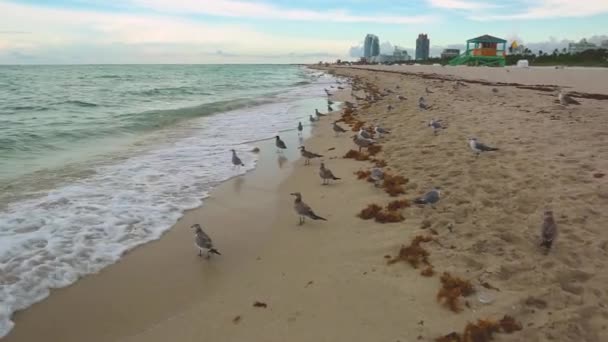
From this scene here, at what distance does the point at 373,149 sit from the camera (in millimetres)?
11977

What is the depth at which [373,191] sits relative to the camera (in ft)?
27.6

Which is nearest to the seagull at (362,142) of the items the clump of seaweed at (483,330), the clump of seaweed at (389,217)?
the clump of seaweed at (389,217)

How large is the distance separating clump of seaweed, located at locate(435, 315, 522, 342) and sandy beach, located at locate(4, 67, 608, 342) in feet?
0.24

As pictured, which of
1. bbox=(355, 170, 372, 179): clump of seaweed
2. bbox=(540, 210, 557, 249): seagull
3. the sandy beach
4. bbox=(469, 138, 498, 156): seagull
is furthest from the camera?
bbox=(355, 170, 372, 179): clump of seaweed

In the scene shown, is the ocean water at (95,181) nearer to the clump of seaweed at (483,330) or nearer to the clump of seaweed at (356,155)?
the clump of seaweed at (356,155)

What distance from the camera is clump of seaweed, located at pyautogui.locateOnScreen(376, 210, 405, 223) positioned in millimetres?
6752

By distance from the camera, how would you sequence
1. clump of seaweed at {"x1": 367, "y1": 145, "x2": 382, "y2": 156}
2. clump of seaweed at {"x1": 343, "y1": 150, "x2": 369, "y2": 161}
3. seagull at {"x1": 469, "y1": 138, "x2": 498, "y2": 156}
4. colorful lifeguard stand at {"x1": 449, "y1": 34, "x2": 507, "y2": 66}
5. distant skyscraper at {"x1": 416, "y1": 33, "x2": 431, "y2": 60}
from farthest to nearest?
distant skyscraper at {"x1": 416, "y1": 33, "x2": 431, "y2": 60}, colorful lifeguard stand at {"x1": 449, "y1": 34, "x2": 507, "y2": 66}, clump of seaweed at {"x1": 367, "y1": 145, "x2": 382, "y2": 156}, clump of seaweed at {"x1": 343, "y1": 150, "x2": 369, "y2": 161}, seagull at {"x1": 469, "y1": 138, "x2": 498, "y2": 156}

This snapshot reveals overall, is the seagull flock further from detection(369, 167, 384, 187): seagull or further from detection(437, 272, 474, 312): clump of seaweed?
detection(437, 272, 474, 312): clump of seaweed

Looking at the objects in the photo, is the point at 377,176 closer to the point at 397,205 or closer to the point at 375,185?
the point at 375,185

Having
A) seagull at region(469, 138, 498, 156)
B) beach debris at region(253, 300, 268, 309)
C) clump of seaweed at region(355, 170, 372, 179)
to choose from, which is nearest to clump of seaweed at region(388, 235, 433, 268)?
beach debris at region(253, 300, 268, 309)

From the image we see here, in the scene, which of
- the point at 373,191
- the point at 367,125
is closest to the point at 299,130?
the point at 367,125

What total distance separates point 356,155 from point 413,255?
21.2 ft

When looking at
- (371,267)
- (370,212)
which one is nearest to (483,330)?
(371,267)

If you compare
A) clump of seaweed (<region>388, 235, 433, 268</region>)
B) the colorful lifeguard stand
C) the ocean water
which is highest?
the colorful lifeguard stand
